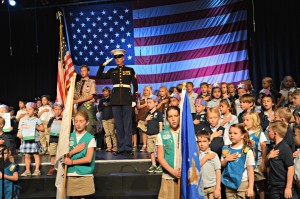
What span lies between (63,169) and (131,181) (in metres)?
1.84

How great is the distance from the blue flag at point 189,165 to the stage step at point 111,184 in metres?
2.27

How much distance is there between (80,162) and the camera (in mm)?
5523

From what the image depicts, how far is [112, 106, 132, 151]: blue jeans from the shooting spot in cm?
837

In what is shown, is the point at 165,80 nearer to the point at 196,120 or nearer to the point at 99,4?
the point at 99,4

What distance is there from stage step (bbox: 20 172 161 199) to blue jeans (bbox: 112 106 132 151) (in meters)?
1.13

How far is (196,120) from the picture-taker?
7430mm

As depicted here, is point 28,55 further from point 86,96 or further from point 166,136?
point 166,136

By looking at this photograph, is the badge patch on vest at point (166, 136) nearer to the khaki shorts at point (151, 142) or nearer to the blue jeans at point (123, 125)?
the khaki shorts at point (151, 142)

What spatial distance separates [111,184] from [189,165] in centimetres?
278

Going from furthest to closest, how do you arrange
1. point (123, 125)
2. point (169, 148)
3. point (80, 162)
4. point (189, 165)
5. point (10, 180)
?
point (123, 125)
point (10, 180)
point (80, 162)
point (169, 148)
point (189, 165)

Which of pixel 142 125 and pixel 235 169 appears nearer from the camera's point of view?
pixel 235 169

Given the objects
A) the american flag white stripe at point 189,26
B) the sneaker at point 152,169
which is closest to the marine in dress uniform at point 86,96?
the sneaker at point 152,169

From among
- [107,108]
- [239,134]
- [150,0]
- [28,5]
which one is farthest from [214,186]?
[28,5]

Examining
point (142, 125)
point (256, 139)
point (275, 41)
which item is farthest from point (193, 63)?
point (256, 139)
